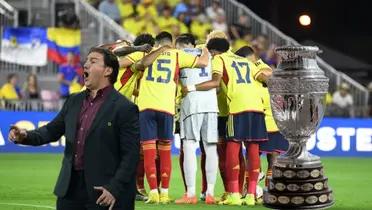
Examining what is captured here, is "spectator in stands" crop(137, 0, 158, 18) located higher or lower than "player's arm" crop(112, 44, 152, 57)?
higher

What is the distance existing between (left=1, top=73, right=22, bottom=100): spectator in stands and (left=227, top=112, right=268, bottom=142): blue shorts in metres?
10.0

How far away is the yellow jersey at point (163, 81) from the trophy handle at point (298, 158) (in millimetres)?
3523

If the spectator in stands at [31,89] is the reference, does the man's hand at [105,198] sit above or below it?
below

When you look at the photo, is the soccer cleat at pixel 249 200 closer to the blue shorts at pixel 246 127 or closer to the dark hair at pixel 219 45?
the blue shorts at pixel 246 127

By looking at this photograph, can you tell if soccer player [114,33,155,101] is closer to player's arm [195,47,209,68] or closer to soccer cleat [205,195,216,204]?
player's arm [195,47,209,68]

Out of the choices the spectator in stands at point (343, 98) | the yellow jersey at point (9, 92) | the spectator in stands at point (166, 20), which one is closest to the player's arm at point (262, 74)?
the spectator in stands at point (343, 98)

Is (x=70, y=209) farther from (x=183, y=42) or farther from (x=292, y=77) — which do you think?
(x=183, y=42)

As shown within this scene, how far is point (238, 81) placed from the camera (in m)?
10.0

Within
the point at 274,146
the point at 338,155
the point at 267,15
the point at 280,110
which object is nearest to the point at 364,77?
the point at 267,15

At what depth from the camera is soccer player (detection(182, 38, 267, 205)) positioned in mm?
9836

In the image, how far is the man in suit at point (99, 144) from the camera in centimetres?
556

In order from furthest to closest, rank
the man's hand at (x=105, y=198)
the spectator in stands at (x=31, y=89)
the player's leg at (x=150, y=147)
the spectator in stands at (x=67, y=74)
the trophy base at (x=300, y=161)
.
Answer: the spectator in stands at (x=67, y=74), the spectator in stands at (x=31, y=89), the player's leg at (x=150, y=147), the trophy base at (x=300, y=161), the man's hand at (x=105, y=198)

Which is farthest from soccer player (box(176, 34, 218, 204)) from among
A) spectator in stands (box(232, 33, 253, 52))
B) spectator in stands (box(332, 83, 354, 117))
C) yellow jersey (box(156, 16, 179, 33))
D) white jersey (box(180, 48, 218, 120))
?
spectator in stands (box(232, 33, 253, 52))

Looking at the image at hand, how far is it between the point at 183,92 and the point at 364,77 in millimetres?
17574
